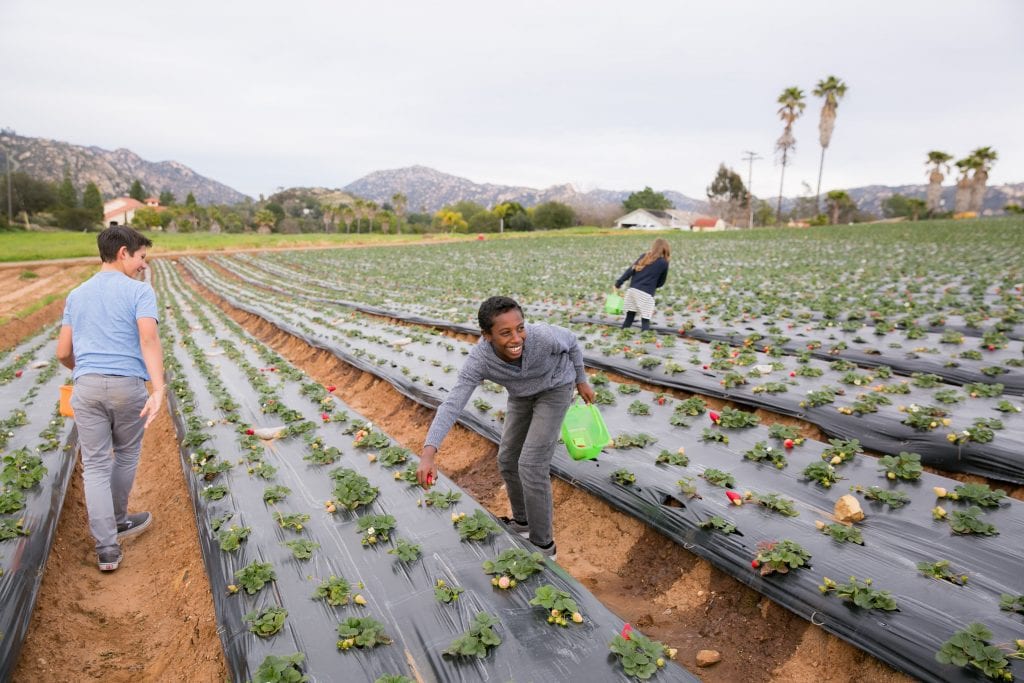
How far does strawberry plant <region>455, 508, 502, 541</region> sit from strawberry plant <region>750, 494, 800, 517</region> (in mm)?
1917

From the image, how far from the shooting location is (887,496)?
380 cm

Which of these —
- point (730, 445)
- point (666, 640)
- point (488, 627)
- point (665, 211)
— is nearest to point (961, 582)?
point (666, 640)

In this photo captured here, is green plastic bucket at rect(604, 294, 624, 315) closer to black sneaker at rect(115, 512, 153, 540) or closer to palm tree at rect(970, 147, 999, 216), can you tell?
black sneaker at rect(115, 512, 153, 540)

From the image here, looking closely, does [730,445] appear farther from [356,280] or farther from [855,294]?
[356,280]

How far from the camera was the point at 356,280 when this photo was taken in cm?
2436

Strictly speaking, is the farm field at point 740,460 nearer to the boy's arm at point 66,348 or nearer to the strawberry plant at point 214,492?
the strawberry plant at point 214,492

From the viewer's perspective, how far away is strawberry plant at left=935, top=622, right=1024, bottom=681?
95.3 inches

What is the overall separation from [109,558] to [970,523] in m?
6.13

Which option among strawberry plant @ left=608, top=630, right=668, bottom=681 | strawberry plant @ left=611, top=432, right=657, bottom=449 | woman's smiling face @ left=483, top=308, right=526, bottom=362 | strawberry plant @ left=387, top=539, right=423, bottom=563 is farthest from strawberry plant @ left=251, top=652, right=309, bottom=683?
strawberry plant @ left=611, top=432, right=657, bottom=449

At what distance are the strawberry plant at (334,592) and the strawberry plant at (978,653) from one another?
3.09 metres

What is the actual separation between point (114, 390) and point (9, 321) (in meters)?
18.9

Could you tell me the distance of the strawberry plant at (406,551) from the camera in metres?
3.63

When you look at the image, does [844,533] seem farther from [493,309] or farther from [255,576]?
[255,576]

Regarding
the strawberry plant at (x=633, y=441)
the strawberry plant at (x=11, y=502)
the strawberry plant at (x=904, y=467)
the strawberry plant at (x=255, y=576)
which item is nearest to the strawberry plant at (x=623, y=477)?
the strawberry plant at (x=633, y=441)
